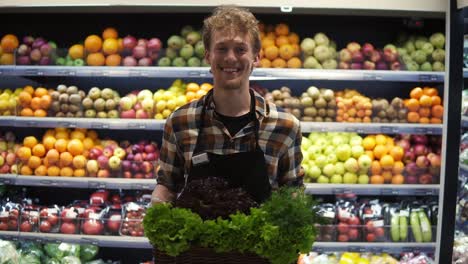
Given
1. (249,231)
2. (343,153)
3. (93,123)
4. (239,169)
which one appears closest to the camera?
(249,231)

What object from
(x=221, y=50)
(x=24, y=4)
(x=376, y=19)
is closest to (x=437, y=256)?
(x=376, y=19)

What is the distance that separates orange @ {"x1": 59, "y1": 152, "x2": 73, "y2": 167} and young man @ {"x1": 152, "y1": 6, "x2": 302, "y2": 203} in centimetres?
238

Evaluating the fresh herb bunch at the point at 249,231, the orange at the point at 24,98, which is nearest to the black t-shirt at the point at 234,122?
the fresh herb bunch at the point at 249,231

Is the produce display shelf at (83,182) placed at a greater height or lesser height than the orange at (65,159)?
lesser

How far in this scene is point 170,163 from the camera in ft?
6.84

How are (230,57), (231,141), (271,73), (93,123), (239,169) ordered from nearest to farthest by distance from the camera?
(230,57), (239,169), (231,141), (271,73), (93,123)

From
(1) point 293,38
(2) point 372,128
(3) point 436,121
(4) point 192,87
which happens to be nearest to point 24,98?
(4) point 192,87

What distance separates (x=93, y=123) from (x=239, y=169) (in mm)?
2594

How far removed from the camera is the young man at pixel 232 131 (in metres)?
1.74

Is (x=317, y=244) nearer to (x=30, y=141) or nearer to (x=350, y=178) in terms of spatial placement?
(x=350, y=178)

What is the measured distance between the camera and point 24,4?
4141 millimetres

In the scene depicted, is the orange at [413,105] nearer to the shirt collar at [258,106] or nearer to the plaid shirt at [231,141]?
the plaid shirt at [231,141]

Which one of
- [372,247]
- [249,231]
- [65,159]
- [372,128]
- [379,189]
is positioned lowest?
[372,247]

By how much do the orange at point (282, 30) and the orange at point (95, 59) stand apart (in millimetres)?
1378
